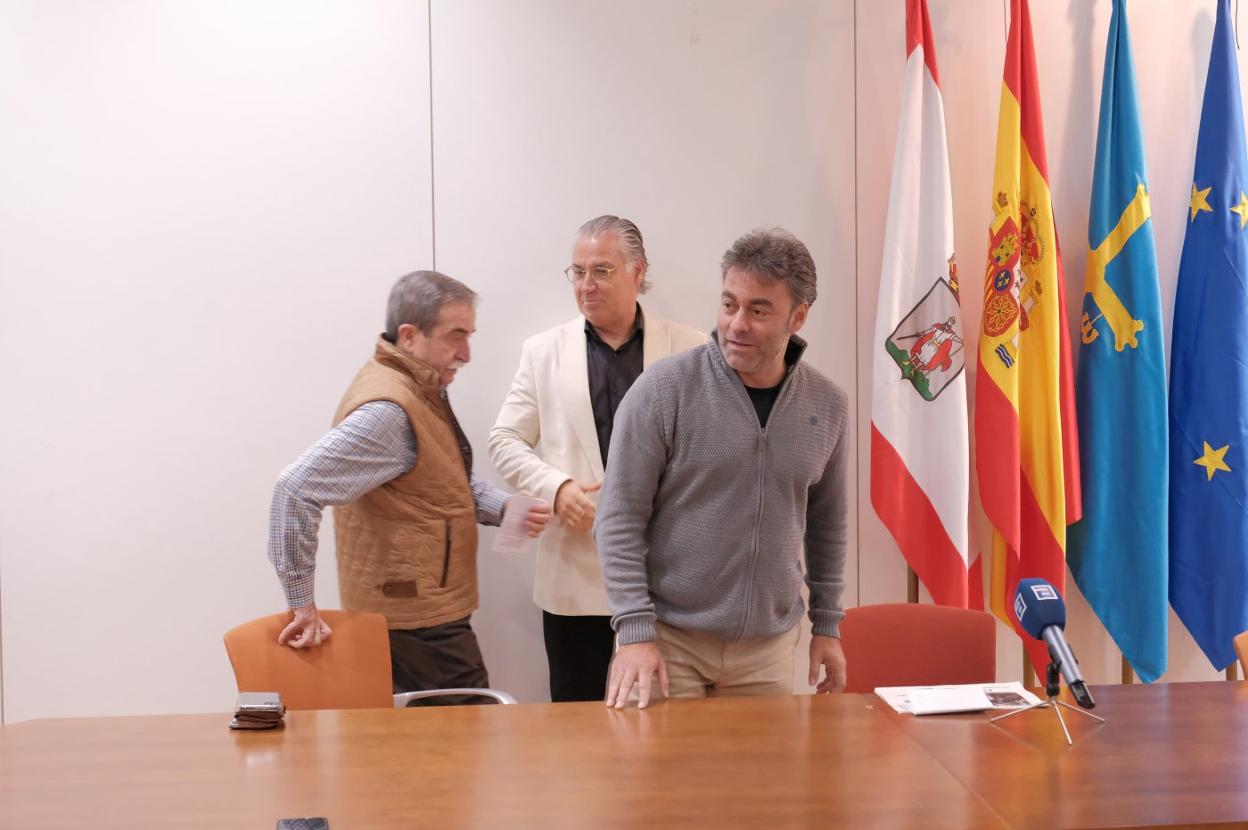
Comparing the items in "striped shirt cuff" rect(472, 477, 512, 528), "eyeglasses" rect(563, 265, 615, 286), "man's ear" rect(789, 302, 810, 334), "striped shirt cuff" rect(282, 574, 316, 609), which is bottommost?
"striped shirt cuff" rect(282, 574, 316, 609)

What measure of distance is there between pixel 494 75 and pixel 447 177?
38 cm

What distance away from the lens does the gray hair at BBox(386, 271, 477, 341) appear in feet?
9.95

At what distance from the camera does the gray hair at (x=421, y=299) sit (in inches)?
119

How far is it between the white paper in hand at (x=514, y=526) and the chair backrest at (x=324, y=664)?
1.98 feet

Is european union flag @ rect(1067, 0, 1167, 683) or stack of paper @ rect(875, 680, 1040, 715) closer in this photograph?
stack of paper @ rect(875, 680, 1040, 715)

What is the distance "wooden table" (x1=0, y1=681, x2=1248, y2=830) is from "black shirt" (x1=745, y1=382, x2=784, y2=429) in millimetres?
641

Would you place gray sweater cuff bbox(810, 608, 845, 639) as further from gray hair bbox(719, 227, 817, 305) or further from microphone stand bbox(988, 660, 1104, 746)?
gray hair bbox(719, 227, 817, 305)

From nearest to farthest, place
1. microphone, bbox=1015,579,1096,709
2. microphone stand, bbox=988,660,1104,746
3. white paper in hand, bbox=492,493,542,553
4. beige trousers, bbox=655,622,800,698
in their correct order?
microphone, bbox=1015,579,1096,709
microphone stand, bbox=988,660,1104,746
beige trousers, bbox=655,622,800,698
white paper in hand, bbox=492,493,542,553

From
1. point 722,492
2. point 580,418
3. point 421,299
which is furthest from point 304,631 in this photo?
point 580,418

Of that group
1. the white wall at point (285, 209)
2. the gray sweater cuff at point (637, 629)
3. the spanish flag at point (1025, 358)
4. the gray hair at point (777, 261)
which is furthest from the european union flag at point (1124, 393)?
the gray sweater cuff at point (637, 629)

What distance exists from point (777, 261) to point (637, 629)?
854 mm

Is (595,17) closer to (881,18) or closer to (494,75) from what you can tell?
(494,75)

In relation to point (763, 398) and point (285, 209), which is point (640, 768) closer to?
point (763, 398)

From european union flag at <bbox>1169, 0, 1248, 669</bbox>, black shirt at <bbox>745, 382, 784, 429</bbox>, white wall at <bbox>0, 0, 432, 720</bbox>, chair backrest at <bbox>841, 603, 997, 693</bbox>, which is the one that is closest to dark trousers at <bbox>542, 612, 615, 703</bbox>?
white wall at <bbox>0, 0, 432, 720</bbox>
